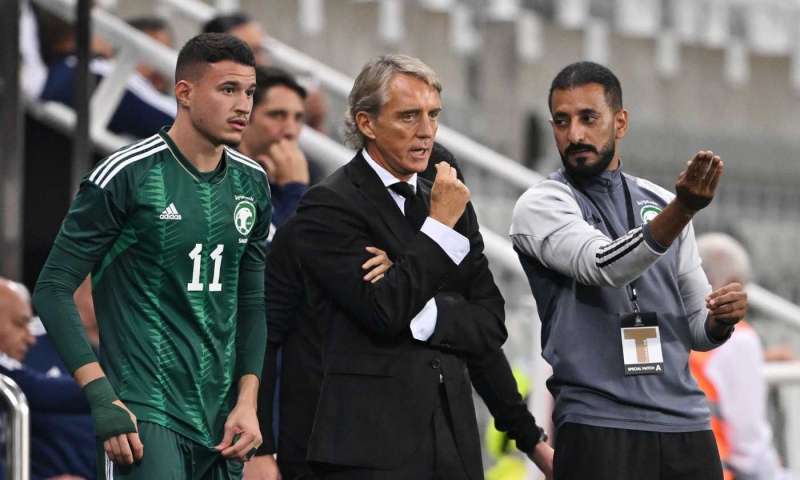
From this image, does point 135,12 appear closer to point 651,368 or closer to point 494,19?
point 494,19

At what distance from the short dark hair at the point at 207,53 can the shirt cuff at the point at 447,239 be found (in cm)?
60

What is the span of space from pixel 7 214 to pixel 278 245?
105 inches

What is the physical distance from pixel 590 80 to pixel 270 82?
1.60m

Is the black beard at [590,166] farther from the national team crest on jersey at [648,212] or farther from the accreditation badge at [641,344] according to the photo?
the accreditation badge at [641,344]

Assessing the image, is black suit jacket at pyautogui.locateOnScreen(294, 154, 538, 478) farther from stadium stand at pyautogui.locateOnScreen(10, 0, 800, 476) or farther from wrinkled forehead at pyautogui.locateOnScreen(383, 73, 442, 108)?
stadium stand at pyautogui.locateOnScreen(10, 0, 800, 476)

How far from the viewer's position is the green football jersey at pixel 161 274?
3.74 metres

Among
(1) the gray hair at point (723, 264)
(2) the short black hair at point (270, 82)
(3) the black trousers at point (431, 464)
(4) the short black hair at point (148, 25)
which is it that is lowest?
(3) the black trousers at point (431, 464)

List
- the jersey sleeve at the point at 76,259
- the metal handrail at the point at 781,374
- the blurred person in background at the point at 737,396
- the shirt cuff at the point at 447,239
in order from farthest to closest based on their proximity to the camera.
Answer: the metal handrail at the point at 781,374, the blurred person in background at the point at 737,396, the shirt cuff at the point at 447,239, the jersey sleeve at the point at 76,259

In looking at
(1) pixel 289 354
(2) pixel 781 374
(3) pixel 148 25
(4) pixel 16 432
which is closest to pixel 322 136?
(3) pixel 148 25

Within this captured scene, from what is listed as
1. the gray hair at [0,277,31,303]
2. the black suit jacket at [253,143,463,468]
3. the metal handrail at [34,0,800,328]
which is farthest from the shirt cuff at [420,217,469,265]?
the metal handrail at [34,0,800,328]

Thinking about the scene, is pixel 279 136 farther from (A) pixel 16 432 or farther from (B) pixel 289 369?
(B) pixel 289 369

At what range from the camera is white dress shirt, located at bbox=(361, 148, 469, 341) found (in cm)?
377

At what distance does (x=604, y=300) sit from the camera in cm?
408

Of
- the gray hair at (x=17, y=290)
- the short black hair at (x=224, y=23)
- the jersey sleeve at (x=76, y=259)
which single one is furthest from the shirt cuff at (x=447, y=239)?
the short black hair at (x=224, y=23)
